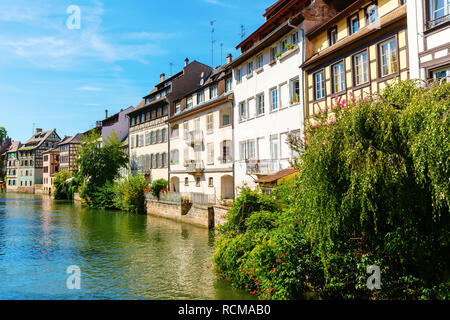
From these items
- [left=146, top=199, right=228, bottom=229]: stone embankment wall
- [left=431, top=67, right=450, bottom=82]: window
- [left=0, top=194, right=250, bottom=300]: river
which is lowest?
[left=0, top=194, right=250, bottom=300]: river

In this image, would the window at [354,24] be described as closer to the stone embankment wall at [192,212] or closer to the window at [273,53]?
the window at [273,53]

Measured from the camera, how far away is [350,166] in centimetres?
725

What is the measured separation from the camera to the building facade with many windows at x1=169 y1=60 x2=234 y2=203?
27125 mm

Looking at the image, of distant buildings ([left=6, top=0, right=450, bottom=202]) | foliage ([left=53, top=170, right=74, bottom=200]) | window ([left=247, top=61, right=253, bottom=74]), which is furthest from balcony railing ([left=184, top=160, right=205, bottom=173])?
foliage ([left=53, top=170, right=74, bottom=200])

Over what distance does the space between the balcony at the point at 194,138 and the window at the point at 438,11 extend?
66.2 feet

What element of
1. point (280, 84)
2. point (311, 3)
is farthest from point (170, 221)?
point (311, 3)

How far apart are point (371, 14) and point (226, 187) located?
15636 mm

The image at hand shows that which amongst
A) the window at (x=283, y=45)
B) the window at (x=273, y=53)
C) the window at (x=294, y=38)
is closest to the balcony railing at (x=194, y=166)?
the window at (x=273, y=53)

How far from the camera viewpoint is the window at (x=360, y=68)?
48.2 feet

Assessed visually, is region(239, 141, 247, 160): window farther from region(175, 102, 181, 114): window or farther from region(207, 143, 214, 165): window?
region(175, 102, 181, 114): window

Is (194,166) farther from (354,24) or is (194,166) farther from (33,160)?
(33,160)

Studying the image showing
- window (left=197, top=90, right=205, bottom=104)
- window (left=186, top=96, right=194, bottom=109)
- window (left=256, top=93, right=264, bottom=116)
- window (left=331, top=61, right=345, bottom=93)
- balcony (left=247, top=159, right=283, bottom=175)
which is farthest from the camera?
window (left=186, top=96, right=194, bottom=109)

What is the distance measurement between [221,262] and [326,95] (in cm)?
937

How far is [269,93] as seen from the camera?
71.9 feet
